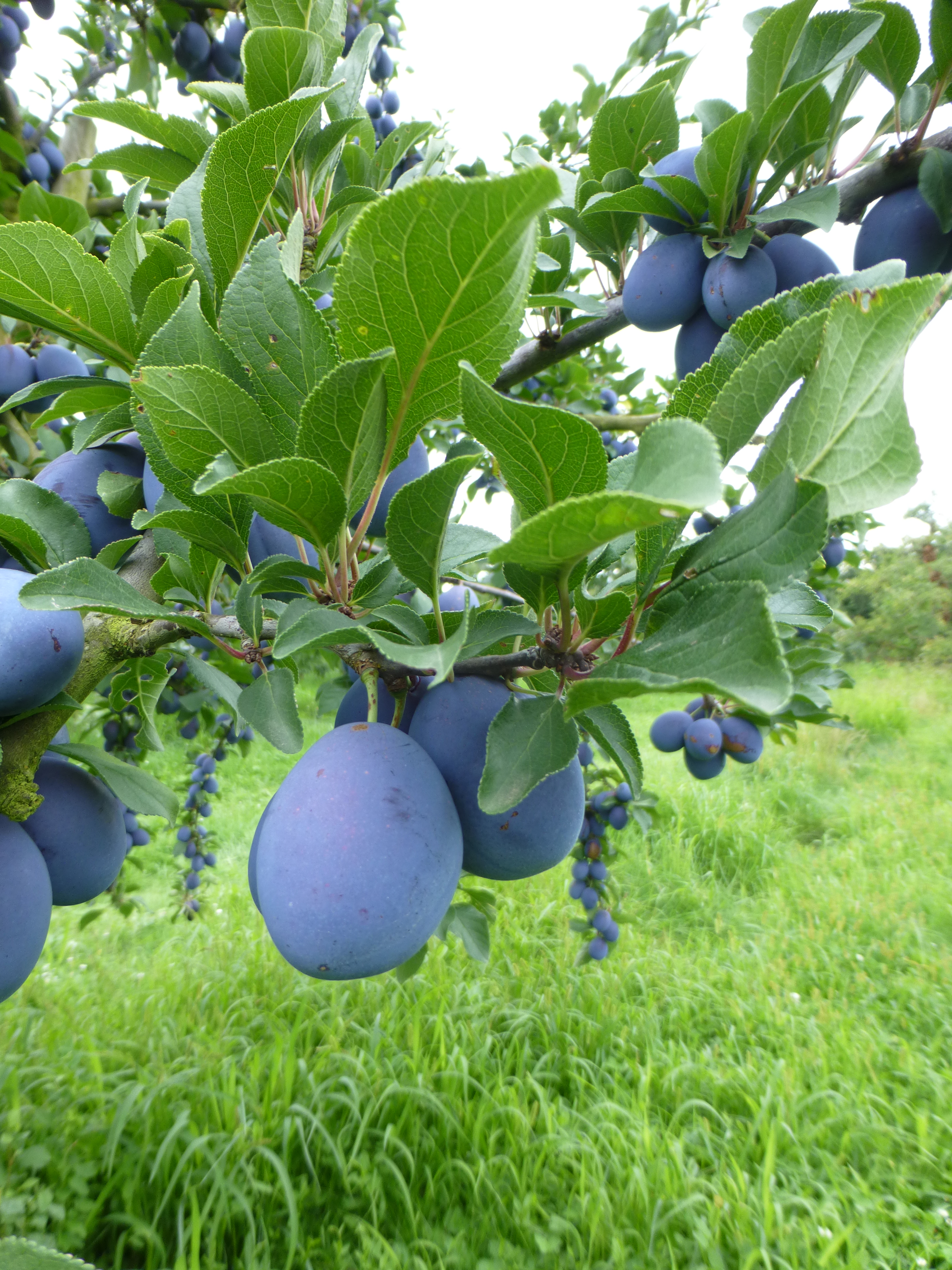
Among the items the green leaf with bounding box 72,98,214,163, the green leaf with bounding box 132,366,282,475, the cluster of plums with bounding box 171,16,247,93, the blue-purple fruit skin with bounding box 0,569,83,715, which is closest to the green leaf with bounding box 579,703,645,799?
the green leaf with bounding box 132,366,282,475

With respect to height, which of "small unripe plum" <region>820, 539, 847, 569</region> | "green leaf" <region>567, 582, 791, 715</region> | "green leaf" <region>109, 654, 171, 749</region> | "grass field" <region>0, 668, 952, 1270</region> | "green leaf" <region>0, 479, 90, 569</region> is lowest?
"grass field" <region>0, 668, 952, 1270</region>

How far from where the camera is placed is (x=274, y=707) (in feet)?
2.12

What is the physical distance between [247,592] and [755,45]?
2.20 feet

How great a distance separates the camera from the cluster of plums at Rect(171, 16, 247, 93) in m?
2.24

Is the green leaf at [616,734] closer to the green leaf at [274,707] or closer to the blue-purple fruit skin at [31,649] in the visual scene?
the green leaf at [274,707]

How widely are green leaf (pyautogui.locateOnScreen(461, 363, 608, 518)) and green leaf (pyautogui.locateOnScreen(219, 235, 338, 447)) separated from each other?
127mm

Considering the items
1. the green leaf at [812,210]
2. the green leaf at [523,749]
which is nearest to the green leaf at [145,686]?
the green leaf at [523,749]

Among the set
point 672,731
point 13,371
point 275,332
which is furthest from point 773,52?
point 672,731

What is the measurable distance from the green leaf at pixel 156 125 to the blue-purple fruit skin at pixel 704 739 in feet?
5.49

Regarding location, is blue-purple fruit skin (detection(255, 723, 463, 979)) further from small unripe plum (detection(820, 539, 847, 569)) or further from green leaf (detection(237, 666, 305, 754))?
small unripe plum (detection(820, 539, 847, 569))

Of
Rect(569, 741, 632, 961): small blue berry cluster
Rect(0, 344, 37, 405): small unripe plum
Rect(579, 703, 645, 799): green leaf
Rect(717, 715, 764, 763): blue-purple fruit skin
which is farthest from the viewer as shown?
Rect(569, 741, 632, 961): small blue berry cluster

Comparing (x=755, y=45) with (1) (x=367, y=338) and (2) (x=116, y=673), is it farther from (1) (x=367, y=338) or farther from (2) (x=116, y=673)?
(2) (x=116, y=673)

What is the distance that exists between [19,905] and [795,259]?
3.20 feet

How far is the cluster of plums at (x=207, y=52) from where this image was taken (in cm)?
224
